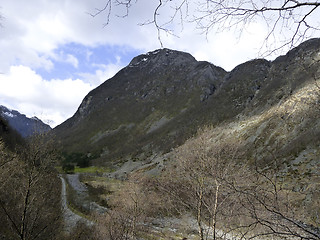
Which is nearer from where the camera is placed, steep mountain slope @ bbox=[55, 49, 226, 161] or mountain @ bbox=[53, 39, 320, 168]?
mountain @ bbox=[53, 39, 320, 168]

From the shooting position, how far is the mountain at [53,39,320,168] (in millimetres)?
34469

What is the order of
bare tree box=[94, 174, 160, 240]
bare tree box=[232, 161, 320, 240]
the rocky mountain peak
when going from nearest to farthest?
bare tree box=[232, 161, 320, 240], bare tree box=[94, 174, 160, 240], the rocky mountain peak

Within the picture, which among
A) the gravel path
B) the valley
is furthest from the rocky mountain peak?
the gravel path

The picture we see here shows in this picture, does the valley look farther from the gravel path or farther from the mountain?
the mountain

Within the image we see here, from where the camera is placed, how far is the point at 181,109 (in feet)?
370

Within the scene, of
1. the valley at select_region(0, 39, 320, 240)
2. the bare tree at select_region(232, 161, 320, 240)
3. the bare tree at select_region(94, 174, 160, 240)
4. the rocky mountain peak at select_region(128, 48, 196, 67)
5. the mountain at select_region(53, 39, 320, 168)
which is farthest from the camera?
the rocky mountain peak at select_region(128, 48, 196, 67)

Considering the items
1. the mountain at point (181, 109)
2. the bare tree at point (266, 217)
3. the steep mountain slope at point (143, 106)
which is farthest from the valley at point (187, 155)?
the steep mountain slope at point (143, 106)

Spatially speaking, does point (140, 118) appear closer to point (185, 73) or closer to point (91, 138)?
point (91, 138)

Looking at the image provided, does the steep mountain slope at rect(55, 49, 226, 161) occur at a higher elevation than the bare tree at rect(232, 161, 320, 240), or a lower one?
higher

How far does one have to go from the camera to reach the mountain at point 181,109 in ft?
113

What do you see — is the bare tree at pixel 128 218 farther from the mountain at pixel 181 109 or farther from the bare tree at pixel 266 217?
the mountain at pixel 181 109

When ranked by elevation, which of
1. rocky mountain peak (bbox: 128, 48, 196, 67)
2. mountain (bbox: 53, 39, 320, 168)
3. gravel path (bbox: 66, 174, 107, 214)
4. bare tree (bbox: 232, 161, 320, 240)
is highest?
rocky mountain peak (bbox: 128, 48, 196, 67)

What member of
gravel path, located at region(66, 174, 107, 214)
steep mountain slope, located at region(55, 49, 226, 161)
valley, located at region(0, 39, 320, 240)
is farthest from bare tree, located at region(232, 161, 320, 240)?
steep mountain slope, located at region(55, 49, 226, 161)

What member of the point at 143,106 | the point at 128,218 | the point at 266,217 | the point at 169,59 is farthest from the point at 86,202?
the point at 169,59
